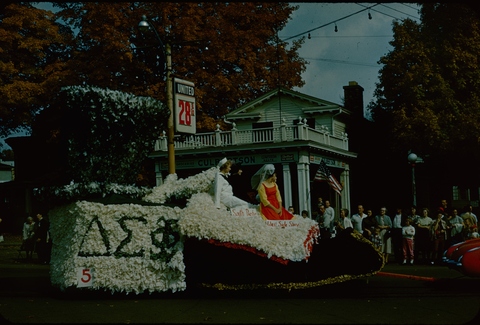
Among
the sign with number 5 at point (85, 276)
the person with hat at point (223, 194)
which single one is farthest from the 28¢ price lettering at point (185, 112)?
the sign with number 5 at point (85, 276)

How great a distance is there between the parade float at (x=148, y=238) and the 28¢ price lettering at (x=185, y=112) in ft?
14.0

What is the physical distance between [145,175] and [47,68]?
25.0ft

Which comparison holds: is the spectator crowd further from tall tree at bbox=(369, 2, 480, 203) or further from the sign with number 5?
tall tree at bbox=(369, 2, 480, 203)

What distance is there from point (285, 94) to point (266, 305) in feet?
88.1

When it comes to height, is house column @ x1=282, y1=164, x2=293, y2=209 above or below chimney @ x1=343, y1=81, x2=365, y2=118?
below

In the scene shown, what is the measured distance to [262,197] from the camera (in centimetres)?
1056

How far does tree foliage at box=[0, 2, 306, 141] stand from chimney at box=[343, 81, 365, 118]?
8.37 m

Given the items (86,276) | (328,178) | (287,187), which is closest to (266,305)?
(86,276)

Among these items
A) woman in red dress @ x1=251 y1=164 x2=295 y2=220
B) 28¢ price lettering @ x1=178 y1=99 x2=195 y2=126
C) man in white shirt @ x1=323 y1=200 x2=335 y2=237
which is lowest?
man in white shirt @ x1=323 y1=200 x2=335 y2=237

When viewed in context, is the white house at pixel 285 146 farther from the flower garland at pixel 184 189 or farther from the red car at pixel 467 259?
the flower garland at pixel 184 189

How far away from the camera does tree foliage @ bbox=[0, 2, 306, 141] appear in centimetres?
2966

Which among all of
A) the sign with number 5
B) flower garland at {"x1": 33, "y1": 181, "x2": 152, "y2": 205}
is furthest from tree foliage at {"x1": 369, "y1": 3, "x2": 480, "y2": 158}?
the sign with number 5

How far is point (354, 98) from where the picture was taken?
39375 millimetres

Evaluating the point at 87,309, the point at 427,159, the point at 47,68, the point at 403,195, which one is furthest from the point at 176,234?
the point at 403,195
